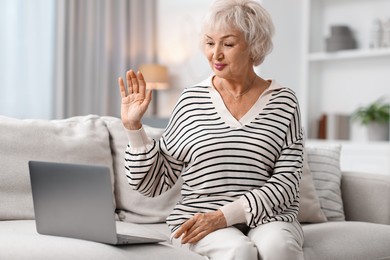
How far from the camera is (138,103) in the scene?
2.13 m

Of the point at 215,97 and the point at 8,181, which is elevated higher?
the point at 215,97

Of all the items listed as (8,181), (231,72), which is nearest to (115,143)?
(8,181)

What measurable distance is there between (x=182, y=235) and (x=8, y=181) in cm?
66

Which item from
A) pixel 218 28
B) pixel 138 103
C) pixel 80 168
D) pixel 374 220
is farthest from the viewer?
pixel 374 220

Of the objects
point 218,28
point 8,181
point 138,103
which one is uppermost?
point 218,28

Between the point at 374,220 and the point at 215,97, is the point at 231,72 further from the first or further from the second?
the point at 374,220

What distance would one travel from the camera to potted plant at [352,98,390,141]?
498 cm

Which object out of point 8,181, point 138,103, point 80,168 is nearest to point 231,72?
point 138,103

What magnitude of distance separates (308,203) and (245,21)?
0.78 m

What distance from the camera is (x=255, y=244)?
2.07 meters

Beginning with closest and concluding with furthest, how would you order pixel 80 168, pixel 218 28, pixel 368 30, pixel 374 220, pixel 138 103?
pixel 80 168
pixel 138 103
pixel 218 28
pixel 374 220
pixel 368 30

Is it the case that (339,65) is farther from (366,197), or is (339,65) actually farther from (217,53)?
(217,53)

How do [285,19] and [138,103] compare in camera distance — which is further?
[285,19]

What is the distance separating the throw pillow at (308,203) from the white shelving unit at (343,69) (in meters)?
2.31
